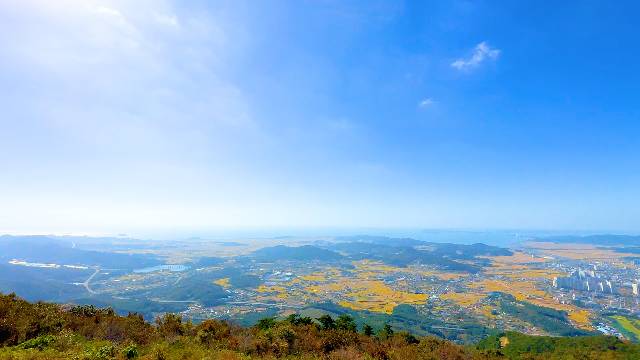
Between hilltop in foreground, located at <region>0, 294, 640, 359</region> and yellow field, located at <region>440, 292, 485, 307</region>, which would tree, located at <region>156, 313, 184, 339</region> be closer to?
hilltop in foreground, located at <region>0, 294, 640, 359</region>

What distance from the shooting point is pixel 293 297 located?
309 feet

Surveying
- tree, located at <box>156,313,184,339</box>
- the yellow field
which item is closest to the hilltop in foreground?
tree, located at <box>156,313,184,339</box>

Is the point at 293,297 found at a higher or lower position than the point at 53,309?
lower

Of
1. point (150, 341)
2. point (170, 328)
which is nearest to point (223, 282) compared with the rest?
point (170, 328)

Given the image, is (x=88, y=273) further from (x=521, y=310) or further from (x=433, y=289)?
(x=521, y=310)

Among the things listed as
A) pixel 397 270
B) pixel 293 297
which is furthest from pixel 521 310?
pixel 397 270

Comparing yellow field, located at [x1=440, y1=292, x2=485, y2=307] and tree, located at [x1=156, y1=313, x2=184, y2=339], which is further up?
tree, located at [x1=156, y1=313, x2=184, y2=339]

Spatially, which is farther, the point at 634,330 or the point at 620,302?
the point at 620,302

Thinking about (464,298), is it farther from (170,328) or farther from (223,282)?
(170,328)

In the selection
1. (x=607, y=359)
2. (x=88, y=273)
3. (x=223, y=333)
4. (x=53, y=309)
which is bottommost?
(x=88, y=273)

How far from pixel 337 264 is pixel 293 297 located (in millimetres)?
78373

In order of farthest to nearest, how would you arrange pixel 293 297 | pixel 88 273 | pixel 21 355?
1. pixel 88 273
2. pixel 293 297
3. pixel 21 355

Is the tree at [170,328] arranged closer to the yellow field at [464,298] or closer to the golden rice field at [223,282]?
the yellow field at [464,298]

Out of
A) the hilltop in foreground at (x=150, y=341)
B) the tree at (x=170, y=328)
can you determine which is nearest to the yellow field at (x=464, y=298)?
the hilltop in foreground at (x=150, y=341)
